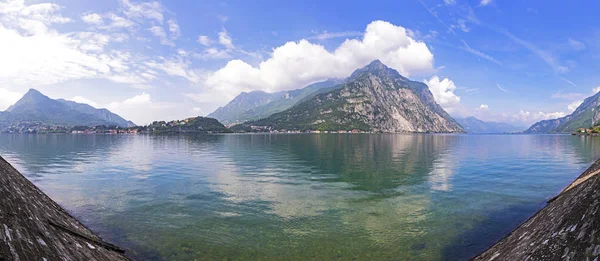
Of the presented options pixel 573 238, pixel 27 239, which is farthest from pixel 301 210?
pixel 27 239

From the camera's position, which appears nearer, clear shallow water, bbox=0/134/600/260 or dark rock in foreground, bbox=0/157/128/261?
dark rock in foreground, bbox=0/157/128/261

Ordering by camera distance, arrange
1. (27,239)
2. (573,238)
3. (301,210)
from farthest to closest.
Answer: (301,210)
(573,238)
(27,239)

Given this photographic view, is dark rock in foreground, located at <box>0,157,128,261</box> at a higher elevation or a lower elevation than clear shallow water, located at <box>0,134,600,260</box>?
higher

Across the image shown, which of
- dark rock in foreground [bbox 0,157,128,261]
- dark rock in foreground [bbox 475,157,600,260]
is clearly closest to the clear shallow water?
dark rock in foreground [bbox 475,157,600,260]

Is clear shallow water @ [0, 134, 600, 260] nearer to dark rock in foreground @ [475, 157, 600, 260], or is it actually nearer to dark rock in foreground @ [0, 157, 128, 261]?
dark rock in foreground @ [475, 157, 600, 260]

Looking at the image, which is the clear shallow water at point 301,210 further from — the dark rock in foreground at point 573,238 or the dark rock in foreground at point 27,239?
the dark rock in foreground at point 27,239

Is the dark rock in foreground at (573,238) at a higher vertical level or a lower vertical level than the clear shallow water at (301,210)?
higher

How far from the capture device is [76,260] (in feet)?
33.2

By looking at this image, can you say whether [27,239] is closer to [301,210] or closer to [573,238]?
[573,238]

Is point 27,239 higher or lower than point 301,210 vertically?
higher

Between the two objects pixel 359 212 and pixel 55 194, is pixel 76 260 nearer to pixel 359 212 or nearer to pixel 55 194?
pixel 359 212

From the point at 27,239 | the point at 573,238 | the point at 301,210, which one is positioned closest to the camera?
the point at 27,239

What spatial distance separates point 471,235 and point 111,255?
78.9 ft

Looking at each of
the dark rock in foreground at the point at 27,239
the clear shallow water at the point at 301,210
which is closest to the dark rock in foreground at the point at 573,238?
the clear shallow water at the point at 301,210
